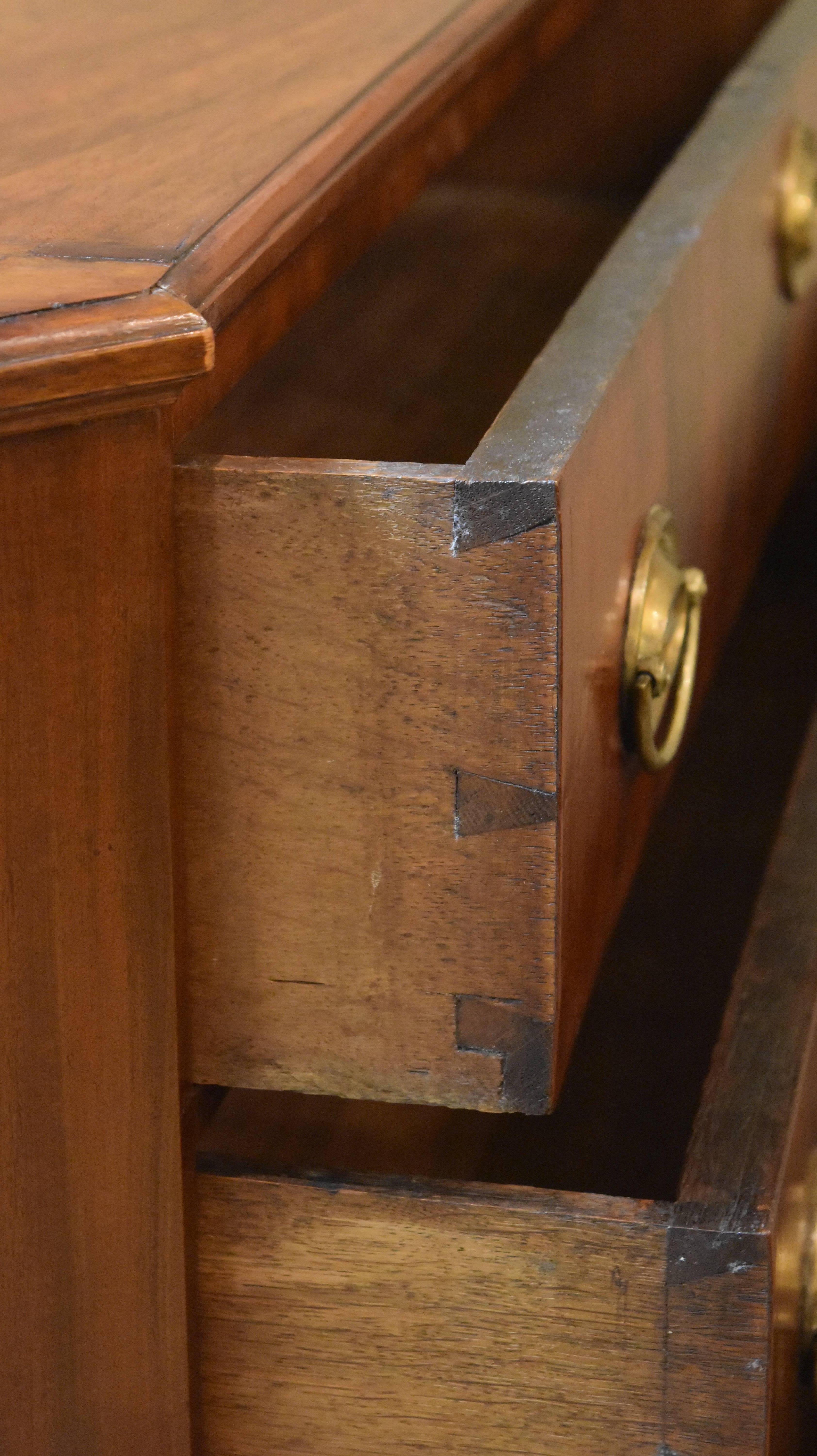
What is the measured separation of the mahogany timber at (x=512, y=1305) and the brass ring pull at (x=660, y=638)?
4.0 inches

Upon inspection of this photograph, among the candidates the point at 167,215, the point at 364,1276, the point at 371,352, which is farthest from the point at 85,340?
the point at 371,352

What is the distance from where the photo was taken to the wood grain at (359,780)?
380mm

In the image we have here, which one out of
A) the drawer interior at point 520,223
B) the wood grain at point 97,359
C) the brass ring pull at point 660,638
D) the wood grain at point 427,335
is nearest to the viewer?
the wood grain at point 97,359

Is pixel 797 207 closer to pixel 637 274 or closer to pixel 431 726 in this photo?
pixel 637 274

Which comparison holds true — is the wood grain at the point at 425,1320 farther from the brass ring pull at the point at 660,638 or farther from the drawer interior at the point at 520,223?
the drawer interior at the point at 520,223

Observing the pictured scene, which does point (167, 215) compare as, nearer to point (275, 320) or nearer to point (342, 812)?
point (275, 320)

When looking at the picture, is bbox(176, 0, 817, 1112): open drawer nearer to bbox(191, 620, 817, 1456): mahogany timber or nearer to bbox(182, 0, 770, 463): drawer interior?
bbox(191, 620, 817, 1456): mahogany timber

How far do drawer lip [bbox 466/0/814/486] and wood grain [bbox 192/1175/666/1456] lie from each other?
0.64ft

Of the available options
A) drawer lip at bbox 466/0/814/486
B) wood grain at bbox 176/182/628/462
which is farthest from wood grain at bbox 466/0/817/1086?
wood grain at bbox 176/182/628/462

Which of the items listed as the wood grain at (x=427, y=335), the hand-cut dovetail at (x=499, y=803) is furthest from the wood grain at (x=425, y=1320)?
the wood grain at (x=427, y=335)

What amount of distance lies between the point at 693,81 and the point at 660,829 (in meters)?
0.46

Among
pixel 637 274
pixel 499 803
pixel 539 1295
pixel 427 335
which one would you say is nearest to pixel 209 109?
pixel 637 274

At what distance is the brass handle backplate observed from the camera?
0.69 meters

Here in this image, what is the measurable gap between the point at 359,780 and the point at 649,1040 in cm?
40
